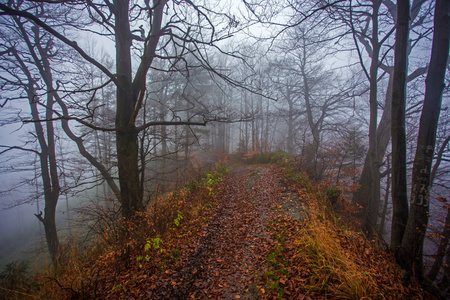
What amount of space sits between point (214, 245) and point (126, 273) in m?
1.76

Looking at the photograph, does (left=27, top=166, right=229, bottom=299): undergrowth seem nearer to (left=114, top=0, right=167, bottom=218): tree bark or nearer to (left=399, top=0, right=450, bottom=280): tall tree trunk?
(left=114, top=0, right=167, bottom=218): tree bark

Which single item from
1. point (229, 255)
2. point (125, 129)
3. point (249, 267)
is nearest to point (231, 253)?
point (229, 255)

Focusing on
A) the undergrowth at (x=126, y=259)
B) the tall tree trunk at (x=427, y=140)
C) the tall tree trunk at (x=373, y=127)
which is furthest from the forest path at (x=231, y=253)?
the tall tree trunk at (x=373, y=127)

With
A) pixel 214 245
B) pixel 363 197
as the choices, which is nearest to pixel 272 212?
pixel 214 245

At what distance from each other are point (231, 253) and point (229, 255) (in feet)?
0.23

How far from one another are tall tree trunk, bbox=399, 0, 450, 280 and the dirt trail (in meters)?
2.31

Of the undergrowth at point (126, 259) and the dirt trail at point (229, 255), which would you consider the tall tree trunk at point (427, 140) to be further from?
the undergrowth at point (126, 259)

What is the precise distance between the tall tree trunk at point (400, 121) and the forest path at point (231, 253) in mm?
2359

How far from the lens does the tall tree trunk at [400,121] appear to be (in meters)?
3.04

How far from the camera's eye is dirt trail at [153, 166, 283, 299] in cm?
289

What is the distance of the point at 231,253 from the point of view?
12.4 ft

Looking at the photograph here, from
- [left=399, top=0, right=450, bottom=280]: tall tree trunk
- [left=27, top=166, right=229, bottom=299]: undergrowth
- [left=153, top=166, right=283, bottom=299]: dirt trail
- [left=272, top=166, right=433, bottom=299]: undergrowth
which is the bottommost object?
[left=153, top=166, right=283, bottom=299]: dirt trail

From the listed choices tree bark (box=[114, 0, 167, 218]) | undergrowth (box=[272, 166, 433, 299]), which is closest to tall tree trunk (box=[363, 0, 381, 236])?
undergrowth (box=[272, 166, 433, 299])

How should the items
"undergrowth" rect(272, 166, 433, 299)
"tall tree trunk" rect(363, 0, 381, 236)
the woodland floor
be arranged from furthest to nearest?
"tall tree trunk" rect(363, 0, 381, 236), the woodland floor, "undergrowth" rect(272, 166, 433, 299)
